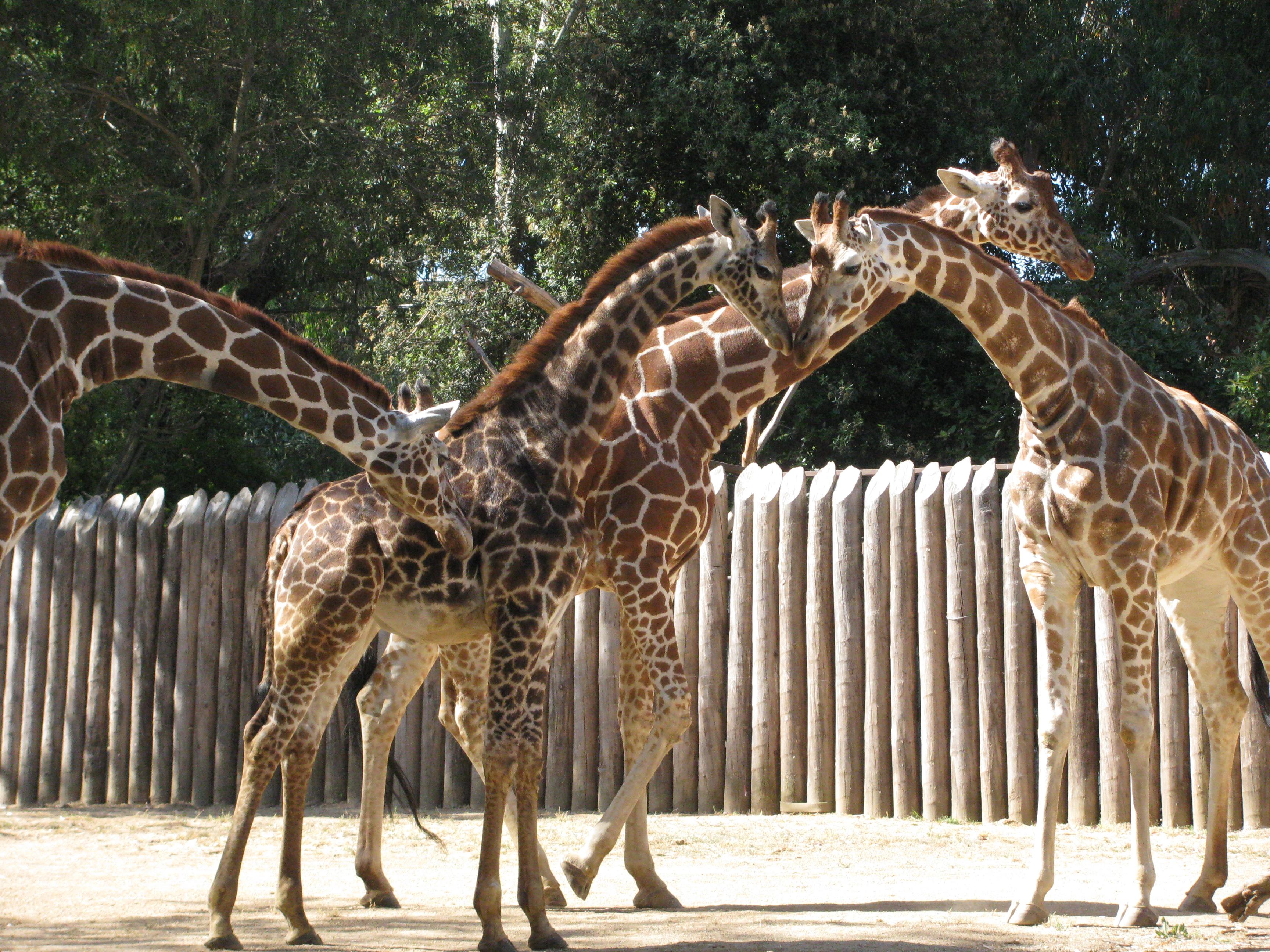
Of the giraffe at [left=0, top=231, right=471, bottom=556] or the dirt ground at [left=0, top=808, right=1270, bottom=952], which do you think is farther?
the dirt ground at [left=0, top=808, right=1270, bottom=952]

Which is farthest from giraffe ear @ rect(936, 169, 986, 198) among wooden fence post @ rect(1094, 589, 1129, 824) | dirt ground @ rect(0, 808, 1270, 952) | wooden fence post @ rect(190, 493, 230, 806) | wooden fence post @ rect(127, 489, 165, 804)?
wooden fence post @ rect(127, 489, 165, 804)

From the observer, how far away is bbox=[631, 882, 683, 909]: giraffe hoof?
17.9 ft

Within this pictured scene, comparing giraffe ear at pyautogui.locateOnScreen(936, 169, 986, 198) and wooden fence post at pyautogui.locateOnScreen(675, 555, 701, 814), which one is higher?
giraffe ear at pyautogui.locateOnScreen(936, 169, 986, 198)

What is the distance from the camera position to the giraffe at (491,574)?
4621 mm

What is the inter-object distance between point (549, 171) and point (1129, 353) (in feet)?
21.9

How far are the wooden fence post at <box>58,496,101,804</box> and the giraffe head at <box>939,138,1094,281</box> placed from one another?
680 centimetres

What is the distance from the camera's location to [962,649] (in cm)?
762

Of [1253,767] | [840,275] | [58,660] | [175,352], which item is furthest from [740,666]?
[58,660]

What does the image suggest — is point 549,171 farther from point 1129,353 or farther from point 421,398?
point 421,398

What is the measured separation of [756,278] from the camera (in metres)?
5.45

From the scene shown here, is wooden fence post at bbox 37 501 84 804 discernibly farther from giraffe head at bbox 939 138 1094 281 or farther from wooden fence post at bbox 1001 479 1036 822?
giraffe head at bbox 939 138 1094 281

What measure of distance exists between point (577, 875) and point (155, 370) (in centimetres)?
275

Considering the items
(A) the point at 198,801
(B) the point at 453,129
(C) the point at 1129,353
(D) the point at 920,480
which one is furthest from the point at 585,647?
(C) the point at 1129,353

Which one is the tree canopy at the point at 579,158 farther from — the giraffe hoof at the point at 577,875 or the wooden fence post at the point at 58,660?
the giraffe hoof at the point at 577,875
